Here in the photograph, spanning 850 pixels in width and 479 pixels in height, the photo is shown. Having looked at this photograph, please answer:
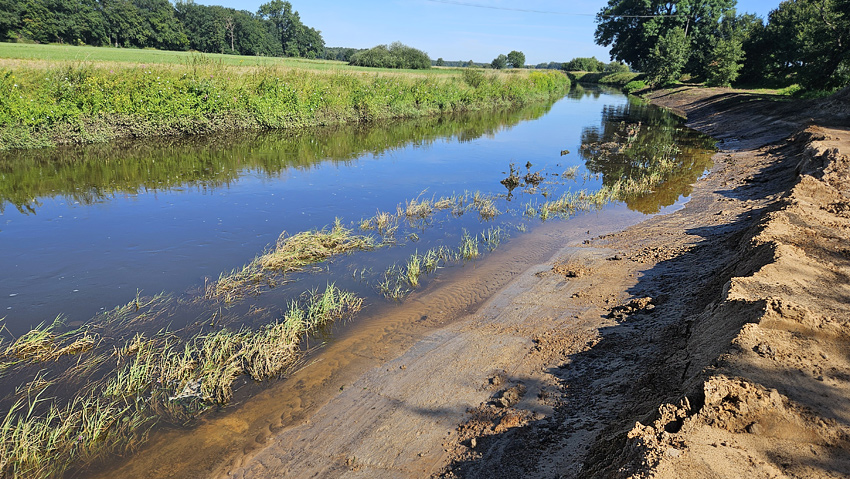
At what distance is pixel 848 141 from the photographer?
603 inches

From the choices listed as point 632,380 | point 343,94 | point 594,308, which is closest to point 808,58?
point 343,94

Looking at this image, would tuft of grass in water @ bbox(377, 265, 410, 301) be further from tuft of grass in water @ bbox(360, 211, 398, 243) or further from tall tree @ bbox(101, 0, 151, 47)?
tall tree @ bbox(101, 0, 151, 47)

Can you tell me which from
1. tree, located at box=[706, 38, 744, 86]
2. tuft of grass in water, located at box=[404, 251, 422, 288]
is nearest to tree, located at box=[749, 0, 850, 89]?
tree, located at box=[706, 38, 744, 86]

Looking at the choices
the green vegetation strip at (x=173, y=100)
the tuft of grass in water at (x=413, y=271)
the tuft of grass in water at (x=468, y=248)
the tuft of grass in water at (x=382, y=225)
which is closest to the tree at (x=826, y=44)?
the green vegetation strip at (x=173, y=100)

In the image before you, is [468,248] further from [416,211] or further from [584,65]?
[584,65]

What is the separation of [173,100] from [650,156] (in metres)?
20.0

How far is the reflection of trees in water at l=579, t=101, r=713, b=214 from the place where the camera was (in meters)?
13.8

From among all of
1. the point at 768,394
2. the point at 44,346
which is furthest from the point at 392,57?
the point at 768,394

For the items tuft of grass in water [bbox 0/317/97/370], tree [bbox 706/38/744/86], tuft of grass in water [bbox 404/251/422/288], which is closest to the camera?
tuft of grass in water [bbox 0/317/97/370]

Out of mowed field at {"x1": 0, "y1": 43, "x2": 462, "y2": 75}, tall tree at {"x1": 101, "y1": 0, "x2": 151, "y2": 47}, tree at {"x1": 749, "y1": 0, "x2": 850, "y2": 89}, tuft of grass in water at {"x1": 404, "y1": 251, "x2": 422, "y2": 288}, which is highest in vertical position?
tall tree at {"x1": 101, "y1": 0, "x2": 151, "y2": 47}

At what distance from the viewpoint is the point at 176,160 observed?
629 inches

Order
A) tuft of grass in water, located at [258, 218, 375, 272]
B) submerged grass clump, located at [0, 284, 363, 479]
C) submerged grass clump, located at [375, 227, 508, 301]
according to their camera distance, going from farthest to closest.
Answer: tuft of grass in water, located at [258, 218, 375, 272] → submerged grass clump, located at [375, 227, 508, 301] → submerged grass clump, located at [0, 284, 363, 479]

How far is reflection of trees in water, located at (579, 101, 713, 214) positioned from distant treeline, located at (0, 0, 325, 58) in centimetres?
7745

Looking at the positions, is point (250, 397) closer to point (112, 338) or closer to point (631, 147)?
point (112, 338)
